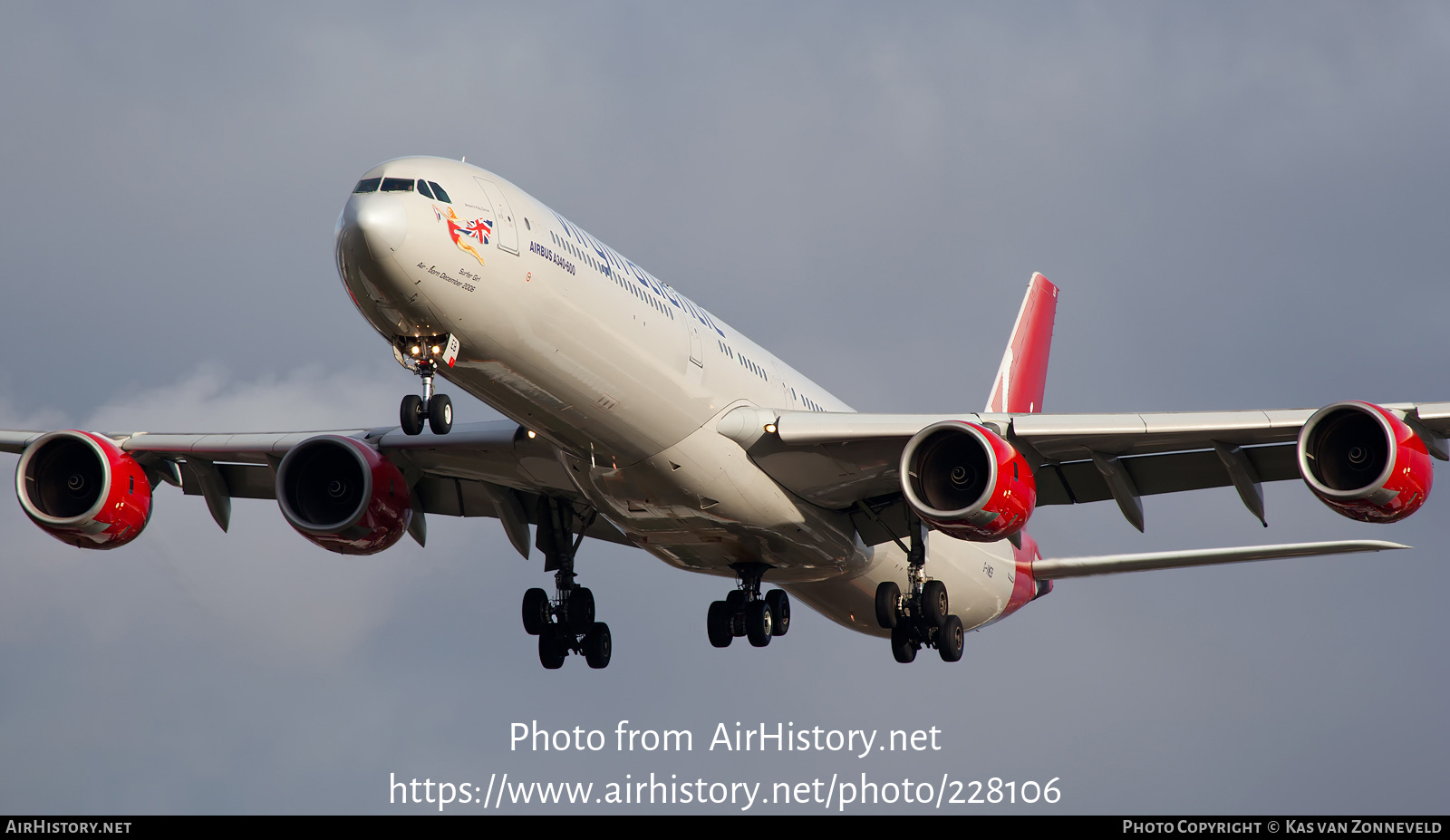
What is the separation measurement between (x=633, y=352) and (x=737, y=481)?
3193 millimetres

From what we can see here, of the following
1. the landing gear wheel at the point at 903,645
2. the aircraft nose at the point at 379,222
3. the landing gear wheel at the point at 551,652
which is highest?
the aircraft nose at the point at 379,222

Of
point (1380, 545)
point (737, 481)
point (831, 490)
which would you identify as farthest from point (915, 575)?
point (1380, 545)

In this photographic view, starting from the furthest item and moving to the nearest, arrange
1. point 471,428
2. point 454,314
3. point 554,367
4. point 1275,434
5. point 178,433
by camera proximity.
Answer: point 178,433 → point 471,428 → point 1275,434 → point 554,367 → point 454,314

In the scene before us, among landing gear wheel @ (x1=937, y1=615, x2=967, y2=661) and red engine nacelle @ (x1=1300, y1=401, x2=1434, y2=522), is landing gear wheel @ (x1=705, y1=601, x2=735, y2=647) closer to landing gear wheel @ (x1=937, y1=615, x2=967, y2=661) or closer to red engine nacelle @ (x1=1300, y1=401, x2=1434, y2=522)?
landing gear wheel @ (x1=937, y1=615, x2=967, y2=661)

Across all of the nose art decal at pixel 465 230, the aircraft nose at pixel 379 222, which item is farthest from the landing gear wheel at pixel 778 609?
the aircraft nose at pixel 379 222

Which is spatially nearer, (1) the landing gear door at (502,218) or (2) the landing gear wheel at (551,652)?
(1) the landing gear door at (502,218)

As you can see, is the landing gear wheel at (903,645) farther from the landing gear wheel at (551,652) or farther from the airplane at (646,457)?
the landing gear wheel at (551,652)

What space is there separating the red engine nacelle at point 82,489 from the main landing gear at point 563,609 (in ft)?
22.5

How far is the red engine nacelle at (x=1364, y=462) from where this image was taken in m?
21.5

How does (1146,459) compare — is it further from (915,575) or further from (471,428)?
(471,428)

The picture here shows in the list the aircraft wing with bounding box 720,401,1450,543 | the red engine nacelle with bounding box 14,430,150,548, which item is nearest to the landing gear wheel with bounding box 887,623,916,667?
the aircraft wing with bounding box 720,401,1450,543

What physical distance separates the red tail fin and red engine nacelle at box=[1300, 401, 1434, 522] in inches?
517

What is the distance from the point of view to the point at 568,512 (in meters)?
28.1

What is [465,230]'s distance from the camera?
19.3 metres
